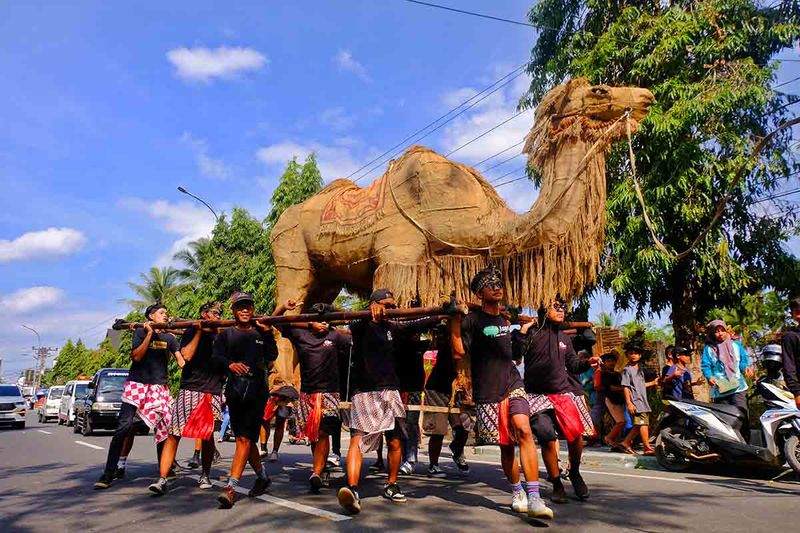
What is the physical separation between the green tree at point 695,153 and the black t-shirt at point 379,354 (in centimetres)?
746

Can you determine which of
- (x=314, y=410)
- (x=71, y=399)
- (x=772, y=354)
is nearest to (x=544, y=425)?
(x=314, y=410)

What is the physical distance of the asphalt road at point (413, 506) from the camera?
4590 millimetres

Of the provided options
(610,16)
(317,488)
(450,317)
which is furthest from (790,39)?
(317,488)

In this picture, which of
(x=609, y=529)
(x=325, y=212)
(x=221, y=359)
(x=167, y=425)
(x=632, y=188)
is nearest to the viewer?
(x=609, y=529)

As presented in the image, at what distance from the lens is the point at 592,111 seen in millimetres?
7617

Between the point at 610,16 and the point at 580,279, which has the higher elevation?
the point at 610,16

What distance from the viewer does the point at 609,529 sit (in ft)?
14.3

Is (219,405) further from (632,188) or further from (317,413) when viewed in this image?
(632,188)

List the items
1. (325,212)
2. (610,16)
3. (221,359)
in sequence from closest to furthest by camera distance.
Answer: (221,359) → (325,212) → (610,16)

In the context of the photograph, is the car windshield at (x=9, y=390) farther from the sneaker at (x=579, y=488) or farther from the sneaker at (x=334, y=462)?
the sneaker at (x=579, y=488)

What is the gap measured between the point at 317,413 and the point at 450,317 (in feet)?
6.25

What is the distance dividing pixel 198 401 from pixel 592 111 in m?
5.48

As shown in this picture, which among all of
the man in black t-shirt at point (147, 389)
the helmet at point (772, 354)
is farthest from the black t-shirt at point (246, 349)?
the helmet at point (772, 354)

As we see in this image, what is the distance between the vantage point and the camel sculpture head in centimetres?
756
